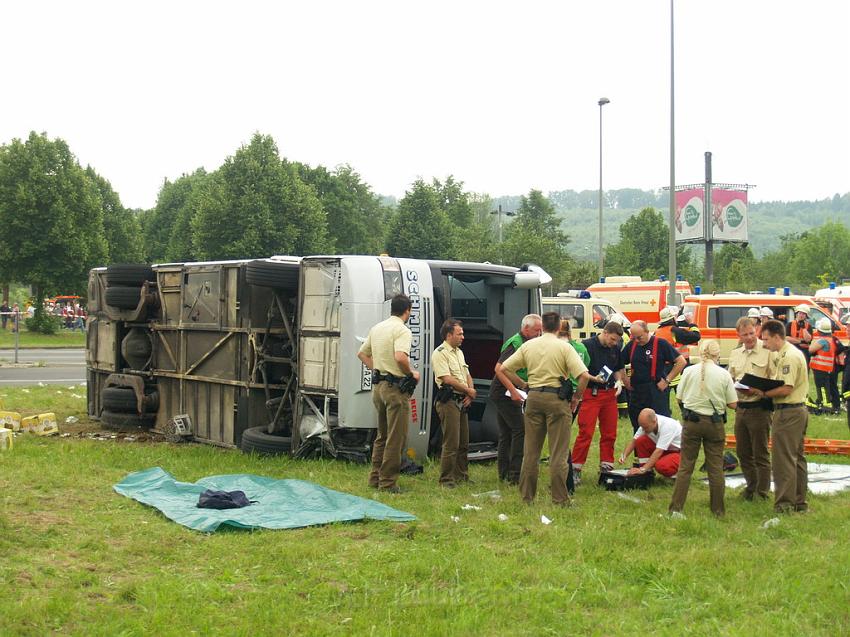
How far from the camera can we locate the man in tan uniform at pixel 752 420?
9.09m

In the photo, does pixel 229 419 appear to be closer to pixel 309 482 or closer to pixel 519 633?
pixel 309 482

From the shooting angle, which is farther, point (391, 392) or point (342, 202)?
point (342, 202)

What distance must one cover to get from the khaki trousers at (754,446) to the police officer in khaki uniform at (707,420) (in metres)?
0.73

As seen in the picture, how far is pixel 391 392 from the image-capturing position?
31.0 ft

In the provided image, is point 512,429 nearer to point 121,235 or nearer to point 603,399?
point 603,399

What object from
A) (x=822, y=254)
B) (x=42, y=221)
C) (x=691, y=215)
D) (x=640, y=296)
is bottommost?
(x=640, y=296)

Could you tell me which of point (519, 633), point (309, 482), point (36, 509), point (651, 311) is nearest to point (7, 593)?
point (36, 509)

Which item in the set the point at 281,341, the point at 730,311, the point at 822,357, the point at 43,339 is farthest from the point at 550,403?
the point at 43,339

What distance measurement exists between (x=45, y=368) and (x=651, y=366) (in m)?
19.3

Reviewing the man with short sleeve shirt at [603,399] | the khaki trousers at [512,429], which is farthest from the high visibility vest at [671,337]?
the khaki trousers at [512,429]

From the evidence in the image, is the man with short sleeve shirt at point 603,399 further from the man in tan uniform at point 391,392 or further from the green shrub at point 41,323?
the green shrub at point 41,323

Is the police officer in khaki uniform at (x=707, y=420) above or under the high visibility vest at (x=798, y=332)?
under

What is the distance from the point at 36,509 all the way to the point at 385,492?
327cm

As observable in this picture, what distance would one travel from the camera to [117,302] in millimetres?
13711
